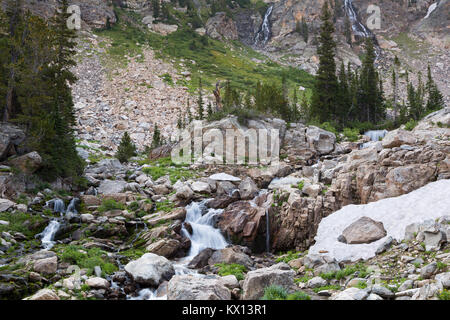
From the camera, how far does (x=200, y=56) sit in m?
79.7

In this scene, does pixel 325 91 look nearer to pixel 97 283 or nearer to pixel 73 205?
pixel 73 205

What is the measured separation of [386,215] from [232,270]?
841 centimetres

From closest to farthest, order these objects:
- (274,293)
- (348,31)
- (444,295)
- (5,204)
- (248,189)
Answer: (444,295) → (274,293) → (5,204) → (248,189) → (348,31)

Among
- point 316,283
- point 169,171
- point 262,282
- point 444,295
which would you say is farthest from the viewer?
point 169,171

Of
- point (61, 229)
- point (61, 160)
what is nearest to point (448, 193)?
point (61, 229)

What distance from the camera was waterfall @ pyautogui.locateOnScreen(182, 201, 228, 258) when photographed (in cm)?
1792

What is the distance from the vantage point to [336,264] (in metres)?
13.3

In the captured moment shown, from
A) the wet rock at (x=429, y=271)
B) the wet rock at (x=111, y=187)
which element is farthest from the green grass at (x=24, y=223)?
the wet rock at (x=429, y=271)

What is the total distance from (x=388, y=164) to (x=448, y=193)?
3819mm

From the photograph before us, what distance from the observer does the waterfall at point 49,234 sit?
51.4ft

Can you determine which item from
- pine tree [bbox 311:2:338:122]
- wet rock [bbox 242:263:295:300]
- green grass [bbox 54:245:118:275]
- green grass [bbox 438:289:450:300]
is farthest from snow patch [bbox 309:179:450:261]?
pine tree [bbox 311:2:338:122]

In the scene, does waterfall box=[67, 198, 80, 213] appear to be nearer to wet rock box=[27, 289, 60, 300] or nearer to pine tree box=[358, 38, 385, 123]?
wet rock box=[27, 289, 60, 300]

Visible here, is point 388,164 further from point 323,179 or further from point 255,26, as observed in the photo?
point 255,26

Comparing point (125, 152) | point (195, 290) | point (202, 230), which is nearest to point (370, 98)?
point (125, 152)
